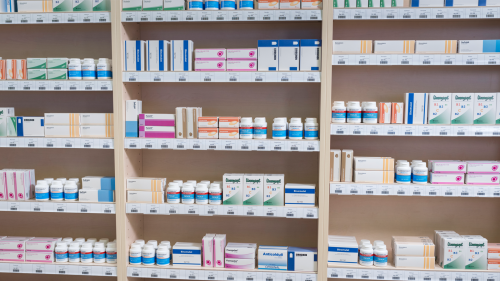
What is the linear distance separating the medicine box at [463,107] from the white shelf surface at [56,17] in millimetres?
2874

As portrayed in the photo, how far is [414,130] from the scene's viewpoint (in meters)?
3.00

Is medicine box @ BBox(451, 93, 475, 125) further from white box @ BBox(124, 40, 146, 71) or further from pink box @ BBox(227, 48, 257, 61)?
white box @ BBox(124, 40, 146, 71)

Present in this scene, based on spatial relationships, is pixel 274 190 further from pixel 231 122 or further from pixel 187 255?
pixel 187 255

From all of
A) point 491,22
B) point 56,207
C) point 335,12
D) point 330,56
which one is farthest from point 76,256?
point 491,22

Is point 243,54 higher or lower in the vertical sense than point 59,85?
higher

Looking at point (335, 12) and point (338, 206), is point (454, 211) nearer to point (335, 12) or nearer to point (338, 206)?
point (338, 206)

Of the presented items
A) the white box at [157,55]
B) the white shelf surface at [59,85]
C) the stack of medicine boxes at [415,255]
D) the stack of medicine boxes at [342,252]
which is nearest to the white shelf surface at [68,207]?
the white shelf surface at [59,85]

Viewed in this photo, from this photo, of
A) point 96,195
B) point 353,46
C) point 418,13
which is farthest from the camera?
point 96,195

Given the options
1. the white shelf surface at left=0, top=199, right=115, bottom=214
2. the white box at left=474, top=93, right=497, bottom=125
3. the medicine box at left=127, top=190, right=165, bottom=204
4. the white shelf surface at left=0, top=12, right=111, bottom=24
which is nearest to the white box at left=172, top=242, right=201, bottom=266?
the medicine box at left=127, top=190, right=165, bottom=204

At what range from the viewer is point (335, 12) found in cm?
301

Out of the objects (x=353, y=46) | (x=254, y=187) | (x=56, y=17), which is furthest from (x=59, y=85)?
(x=353, y=46)

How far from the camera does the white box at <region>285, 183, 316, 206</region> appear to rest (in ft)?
10.3

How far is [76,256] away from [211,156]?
57.1 inches

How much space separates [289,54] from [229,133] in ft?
2.65
